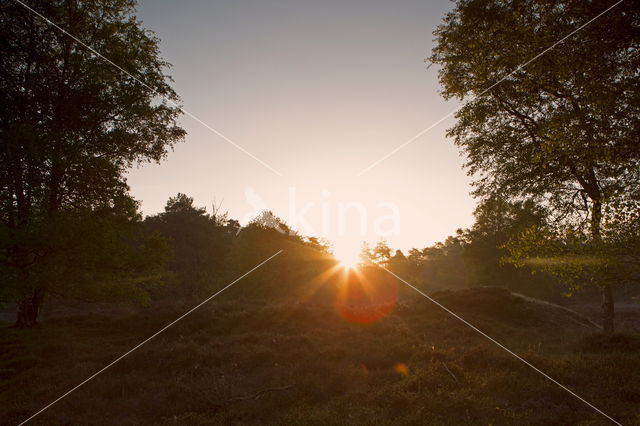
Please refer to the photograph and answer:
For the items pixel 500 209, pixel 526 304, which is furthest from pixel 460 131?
pixel 526 304

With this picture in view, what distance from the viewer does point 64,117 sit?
50.6ft

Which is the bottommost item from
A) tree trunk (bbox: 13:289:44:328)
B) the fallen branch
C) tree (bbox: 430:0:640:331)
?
the fallen branch

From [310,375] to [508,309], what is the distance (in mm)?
18422

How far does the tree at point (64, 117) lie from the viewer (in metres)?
13.3

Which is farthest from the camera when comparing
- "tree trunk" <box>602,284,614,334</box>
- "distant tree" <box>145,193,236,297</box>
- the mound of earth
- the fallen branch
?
"distant tree" <box>145,193,236,297</box>

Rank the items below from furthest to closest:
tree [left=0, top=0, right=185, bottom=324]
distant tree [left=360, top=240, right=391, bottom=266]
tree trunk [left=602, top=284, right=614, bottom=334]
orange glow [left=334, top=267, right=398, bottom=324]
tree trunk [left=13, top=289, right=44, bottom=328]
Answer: distant tree [left=360, top=240, right=391, bottom=266], orange glow [left=334, top=267, right=398, bottom=324], tree trunk [left=602, top=284, right=614, bottom=334], tree trunk [left=13, top=289, right=44, bottom=328], tree [left=0, top=0, right=185, bottom=324]

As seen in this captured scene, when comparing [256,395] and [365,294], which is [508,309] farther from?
[256,395]

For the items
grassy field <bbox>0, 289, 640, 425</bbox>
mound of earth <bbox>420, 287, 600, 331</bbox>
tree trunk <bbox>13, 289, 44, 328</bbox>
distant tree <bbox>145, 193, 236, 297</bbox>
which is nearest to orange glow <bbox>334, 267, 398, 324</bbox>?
grassy field <bbox>0, 289, 640, 425</bbox>

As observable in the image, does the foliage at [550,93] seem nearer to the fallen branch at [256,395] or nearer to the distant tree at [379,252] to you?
the fallen branch at [256,395]

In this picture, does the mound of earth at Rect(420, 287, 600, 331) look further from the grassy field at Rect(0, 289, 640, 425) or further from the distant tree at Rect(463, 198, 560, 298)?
the distant tree at Rect(463, 198, 560, 298)

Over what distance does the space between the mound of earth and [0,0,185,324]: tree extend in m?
20.9

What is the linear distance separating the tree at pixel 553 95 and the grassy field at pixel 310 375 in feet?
11.1

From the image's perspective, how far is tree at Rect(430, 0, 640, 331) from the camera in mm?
9320

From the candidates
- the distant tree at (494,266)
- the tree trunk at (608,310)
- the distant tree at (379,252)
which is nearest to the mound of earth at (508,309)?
the tree trunk at (608,310)
